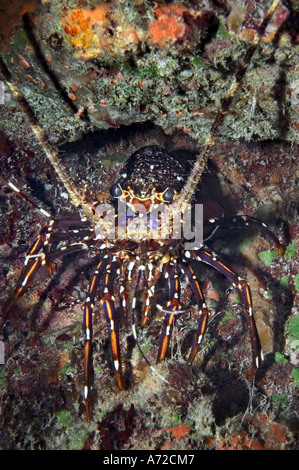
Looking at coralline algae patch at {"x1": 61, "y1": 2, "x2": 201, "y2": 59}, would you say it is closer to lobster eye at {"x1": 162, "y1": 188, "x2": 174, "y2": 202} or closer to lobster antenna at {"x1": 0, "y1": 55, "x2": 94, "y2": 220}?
lobster antenna at {"x1": 0, "y1": 55, "x2": 94, "y2": 220}

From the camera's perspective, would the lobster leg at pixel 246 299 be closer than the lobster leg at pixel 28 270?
Yes

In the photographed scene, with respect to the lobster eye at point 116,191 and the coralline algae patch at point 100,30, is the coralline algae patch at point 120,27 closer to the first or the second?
the coralline algae patch at point 100,30

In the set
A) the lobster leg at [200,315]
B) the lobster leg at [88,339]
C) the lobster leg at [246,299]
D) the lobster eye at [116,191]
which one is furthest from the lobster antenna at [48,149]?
the lobster leg at [246,299]

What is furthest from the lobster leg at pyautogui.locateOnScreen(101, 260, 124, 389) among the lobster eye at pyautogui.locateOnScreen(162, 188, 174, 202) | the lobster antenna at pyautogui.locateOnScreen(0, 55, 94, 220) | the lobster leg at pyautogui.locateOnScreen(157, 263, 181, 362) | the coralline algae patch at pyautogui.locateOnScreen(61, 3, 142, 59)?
the coralline algae patch at pyautogui.locateOnScreen(61, 3, 142, 59)

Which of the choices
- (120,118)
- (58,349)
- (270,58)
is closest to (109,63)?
(120,118)

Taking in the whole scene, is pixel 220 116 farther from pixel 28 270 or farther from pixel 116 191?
pixel 28 270

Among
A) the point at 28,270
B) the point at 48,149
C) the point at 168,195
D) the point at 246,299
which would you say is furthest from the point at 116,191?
the point at 246,299
